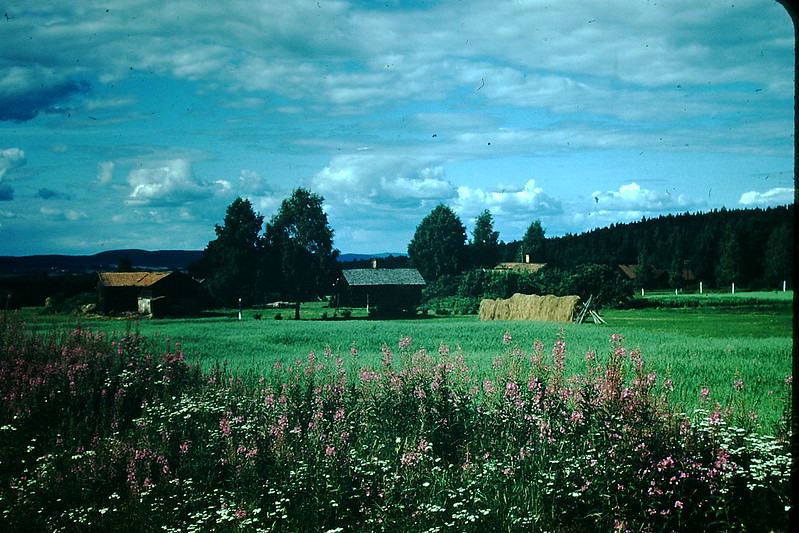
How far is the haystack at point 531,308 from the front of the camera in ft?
24.2

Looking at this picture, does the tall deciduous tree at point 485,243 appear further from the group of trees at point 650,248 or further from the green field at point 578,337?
the green field at point 578,337

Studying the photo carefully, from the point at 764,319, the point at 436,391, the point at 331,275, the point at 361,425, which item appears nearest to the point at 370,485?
the point at 361,425

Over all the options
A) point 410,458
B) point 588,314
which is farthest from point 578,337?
point 410,458

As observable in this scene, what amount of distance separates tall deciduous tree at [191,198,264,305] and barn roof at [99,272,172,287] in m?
0.78

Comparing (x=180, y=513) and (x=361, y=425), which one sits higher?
(x=361, y=425)

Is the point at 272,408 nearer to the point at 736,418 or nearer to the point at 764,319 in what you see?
the point at 736,418

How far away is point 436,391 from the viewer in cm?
641

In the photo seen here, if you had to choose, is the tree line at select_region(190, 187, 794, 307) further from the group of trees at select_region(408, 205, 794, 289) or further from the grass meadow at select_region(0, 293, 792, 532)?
the grass meadow at select_region(0, 293, 792, 532)

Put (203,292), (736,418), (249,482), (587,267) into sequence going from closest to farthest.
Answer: (736,418), (249,482), (587,267), (203,292)

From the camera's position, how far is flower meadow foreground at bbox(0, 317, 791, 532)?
4.87 m

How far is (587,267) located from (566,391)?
7.15ft

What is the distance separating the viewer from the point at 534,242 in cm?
763

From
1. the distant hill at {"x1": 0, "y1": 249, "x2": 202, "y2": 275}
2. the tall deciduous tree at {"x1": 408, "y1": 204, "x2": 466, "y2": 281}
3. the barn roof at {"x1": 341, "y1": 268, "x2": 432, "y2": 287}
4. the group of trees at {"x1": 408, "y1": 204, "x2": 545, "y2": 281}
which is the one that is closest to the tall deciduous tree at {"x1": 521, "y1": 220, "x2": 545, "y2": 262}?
the group of trees at {"x1": 408, "y1": 204, "x2": 545, "y2": 281}

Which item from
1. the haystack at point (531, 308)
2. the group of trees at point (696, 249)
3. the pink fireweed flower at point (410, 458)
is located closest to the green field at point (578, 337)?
the haystack at point (531, 308)
